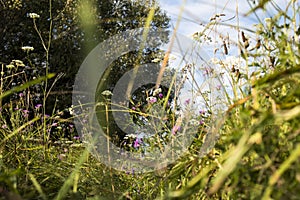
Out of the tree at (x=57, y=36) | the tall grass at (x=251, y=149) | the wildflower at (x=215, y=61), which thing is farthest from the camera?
the tree at (x=57, y=36)

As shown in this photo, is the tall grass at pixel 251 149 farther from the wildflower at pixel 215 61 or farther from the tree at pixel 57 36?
the tree at pixel 57 36

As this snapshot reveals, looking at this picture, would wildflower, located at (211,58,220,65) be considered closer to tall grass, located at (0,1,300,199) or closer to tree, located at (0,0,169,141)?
tall grass, located at (0,1,300,199)

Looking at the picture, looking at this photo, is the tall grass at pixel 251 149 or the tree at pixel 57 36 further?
the tree at pixel 57 36

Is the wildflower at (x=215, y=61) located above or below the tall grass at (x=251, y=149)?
above

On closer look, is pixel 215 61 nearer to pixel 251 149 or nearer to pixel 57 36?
pixel 251 149

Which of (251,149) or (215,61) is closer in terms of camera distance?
(251,149)

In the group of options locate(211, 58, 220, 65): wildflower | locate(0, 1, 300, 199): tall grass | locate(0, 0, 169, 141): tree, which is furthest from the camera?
locate(0, 0, 169, 141): tree

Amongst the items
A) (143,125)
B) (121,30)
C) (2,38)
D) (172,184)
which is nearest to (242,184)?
(172,184)

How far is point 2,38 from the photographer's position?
8.26 meters

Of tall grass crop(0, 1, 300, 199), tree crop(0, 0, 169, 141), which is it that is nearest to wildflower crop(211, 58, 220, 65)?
tall grass crop(0, 1, 300, 199)

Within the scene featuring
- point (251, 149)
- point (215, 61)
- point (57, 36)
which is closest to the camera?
point (251, 149)

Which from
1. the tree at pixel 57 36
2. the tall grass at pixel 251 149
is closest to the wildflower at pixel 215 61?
the tall grass at pixel 251 149

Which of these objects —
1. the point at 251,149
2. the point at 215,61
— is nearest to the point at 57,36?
the point at 215,61

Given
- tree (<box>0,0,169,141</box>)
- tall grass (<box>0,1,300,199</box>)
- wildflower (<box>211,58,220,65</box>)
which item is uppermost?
tree (<box>0,0,169,141</box>)
